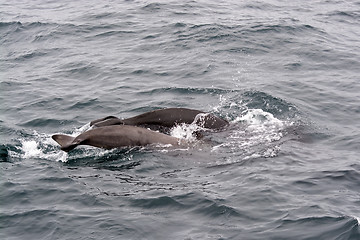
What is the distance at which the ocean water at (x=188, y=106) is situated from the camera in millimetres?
9656

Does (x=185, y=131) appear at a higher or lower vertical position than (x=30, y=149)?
higher

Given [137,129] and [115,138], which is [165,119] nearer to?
[137,129]

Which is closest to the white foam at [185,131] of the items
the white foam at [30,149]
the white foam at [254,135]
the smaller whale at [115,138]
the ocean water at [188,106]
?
the ocean water at [188,106]

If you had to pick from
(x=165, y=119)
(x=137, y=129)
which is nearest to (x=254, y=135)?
(x=165, y=119)

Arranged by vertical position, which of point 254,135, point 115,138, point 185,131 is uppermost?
point 115,138

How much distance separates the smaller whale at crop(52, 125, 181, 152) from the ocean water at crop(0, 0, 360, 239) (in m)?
0.22

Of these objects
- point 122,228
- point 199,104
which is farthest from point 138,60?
point 122,228

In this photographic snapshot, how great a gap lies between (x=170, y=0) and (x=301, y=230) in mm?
21852

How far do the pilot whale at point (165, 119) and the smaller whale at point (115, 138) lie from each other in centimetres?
49

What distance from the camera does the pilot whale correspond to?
41.3 feet

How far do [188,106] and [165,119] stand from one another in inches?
118

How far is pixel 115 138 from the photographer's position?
11852 millimetres

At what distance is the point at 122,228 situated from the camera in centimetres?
926

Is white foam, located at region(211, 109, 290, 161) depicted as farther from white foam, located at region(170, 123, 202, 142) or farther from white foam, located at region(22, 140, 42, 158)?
white foam, located at region(22, 140, 42, 158)
